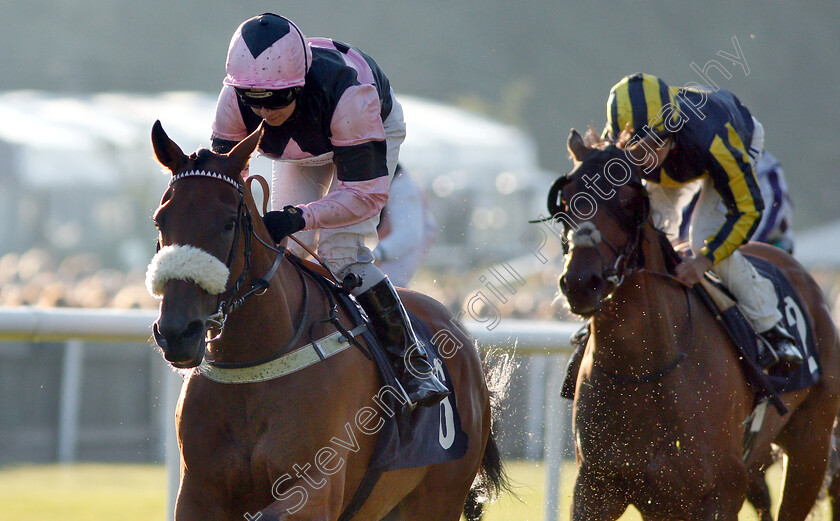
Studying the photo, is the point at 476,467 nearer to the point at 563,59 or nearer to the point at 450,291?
the point at 450,291

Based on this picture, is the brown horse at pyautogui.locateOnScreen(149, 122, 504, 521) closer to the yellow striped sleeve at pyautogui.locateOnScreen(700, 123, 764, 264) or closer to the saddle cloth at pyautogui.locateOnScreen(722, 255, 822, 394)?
the yellow striped sleeve at pyautogui.locateOnScreen(700, 123, 764, 264)

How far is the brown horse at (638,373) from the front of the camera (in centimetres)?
391

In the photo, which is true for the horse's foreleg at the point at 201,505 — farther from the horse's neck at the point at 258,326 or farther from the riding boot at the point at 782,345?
the riding boot at the point at 782,345

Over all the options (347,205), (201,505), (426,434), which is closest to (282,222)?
(347,205)

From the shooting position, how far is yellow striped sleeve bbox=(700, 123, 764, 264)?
4324 mm

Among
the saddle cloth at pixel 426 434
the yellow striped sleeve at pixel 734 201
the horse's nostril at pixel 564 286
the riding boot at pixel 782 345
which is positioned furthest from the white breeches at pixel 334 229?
the riding boot at pixel 782 345

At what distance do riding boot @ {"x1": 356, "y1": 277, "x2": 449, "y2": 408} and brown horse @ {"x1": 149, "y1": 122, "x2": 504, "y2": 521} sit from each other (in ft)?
0.36

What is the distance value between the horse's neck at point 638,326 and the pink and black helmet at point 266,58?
1497 mm

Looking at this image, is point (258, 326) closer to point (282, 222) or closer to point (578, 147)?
point (282, 222)

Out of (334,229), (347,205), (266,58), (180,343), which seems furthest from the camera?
(334,229)

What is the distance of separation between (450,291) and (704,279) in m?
6.88

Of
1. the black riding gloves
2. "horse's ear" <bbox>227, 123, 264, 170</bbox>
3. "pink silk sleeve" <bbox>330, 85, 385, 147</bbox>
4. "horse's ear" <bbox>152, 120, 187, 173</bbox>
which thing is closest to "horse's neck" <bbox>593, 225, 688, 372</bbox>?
"pink silk sleeve" <bbox>330, 85, 385, 147</bbox>

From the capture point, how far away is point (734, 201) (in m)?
4.38

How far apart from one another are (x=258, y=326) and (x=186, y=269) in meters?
0.46
